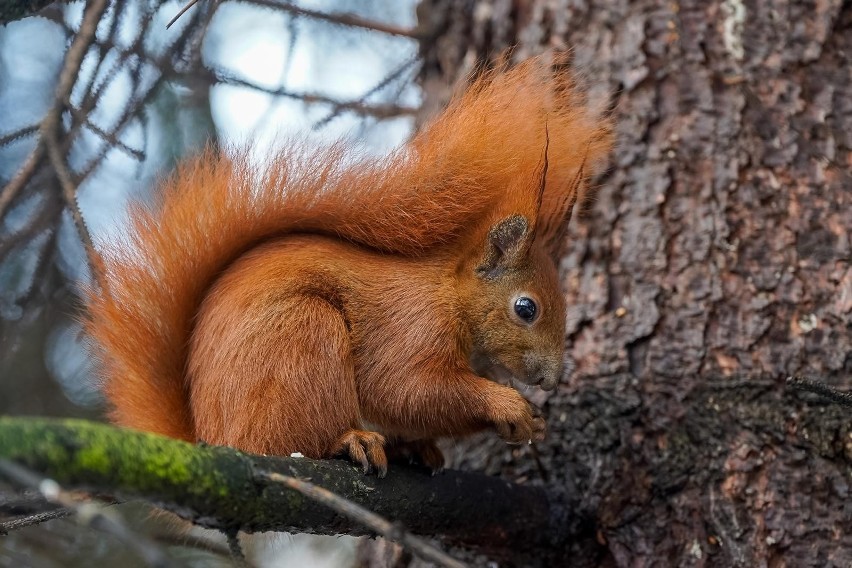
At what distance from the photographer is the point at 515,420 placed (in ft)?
6.57

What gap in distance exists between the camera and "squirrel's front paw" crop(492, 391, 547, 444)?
2.01 meters

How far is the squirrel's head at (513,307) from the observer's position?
7.45 feet

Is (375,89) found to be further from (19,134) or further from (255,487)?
(255,487)

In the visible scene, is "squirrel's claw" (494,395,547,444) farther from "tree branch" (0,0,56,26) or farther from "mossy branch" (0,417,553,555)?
"tree branch" (0,0,56,26)

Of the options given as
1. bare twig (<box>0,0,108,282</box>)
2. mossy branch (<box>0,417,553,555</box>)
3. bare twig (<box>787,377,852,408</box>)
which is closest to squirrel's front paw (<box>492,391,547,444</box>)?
mossy branch (<box>0,417,553,555</box>)

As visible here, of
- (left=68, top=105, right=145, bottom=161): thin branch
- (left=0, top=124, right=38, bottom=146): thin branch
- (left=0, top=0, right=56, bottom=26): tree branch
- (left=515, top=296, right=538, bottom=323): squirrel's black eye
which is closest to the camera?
(left=0, top=0, right=56, bottom=26): tree branch

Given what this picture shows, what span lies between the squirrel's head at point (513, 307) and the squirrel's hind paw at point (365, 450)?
51 cm

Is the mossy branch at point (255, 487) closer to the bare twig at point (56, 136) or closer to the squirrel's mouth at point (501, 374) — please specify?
the squirrel's mouth at point (501, 374)

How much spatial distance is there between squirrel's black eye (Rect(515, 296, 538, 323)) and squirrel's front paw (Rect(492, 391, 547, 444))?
0.29 m

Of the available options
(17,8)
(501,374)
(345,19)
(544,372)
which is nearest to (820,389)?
(544,372)

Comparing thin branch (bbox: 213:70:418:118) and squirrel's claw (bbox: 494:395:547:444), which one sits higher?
thin branch (bbox: 213:70:418:118)

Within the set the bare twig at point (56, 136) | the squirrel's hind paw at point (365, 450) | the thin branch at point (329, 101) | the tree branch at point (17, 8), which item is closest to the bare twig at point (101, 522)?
the tree branch at point (17, 8)

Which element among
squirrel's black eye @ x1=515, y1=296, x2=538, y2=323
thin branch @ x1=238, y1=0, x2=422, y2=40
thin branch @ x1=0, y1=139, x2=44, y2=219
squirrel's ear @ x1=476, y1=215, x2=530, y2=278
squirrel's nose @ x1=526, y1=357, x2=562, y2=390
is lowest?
squirrel's nose @ x1=526, y1=357, x2=562, y2=390

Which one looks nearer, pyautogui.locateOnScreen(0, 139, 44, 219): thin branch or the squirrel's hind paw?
the squirrel's hind paw
